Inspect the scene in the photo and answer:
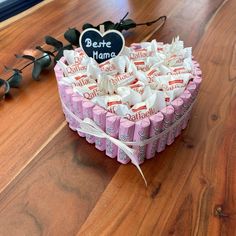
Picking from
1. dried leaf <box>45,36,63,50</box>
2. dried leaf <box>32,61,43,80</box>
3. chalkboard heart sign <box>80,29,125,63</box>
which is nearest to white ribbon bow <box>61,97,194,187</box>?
chalkboard heart sign <box>80,29,125,63</box>

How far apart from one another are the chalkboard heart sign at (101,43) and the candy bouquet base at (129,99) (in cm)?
2

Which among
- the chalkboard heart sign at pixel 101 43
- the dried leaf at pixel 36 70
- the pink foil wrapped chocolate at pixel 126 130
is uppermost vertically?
the chalkboard heart sign at pixel 101 43

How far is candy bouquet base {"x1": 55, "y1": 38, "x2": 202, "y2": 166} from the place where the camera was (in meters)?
0.55

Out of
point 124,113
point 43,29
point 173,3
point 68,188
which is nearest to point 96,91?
point 124,113

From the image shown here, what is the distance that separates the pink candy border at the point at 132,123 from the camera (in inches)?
21.5

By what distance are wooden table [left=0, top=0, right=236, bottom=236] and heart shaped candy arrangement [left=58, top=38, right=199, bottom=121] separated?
12 cm

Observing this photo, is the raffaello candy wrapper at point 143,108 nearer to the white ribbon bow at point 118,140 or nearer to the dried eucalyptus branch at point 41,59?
the white ribbon bow at point 118,140

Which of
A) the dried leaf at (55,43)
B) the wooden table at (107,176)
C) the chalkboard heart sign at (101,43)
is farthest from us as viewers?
the dried leaf at (55,43)

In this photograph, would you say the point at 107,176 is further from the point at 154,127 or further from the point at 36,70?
the point at 36,70

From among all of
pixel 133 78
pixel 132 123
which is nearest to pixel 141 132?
pixel 132 123

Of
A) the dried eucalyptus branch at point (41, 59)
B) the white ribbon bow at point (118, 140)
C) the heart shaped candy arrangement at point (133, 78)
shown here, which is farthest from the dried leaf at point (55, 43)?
the white ribbon bow at point (118, 140)

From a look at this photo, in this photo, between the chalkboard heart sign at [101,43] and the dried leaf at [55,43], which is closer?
the chalkboard heart sign at [101,43]

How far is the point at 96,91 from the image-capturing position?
595 millimetres

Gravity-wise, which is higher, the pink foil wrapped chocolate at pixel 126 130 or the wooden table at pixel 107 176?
the pink foil wrapped chocolate at pixel 126 130
